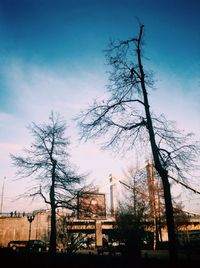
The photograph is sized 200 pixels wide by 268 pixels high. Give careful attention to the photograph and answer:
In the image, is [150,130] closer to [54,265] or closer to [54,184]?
[54,265]

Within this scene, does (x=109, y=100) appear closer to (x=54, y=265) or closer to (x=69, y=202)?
(x=54, y=265)

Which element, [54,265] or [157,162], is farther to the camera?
[157,162]

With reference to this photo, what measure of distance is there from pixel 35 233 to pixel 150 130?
2003 inches

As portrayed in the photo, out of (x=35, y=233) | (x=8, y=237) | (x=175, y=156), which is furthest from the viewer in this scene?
(x=35, y=233)

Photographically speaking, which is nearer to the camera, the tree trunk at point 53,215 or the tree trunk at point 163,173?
the tree trunk at point 163,173

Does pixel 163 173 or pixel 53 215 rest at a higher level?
pixel 163 173

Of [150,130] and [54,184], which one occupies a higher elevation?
[150,130]

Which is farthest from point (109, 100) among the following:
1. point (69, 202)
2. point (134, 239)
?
point (69, 202)

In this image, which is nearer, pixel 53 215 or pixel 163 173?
pixel 163 173

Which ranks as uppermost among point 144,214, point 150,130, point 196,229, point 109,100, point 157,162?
point 109,100

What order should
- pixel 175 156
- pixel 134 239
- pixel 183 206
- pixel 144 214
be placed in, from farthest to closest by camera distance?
pixel 183 206
pixel 144 214
pixel 175 156
pixel 134 239

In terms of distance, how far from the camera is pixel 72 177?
20.6 meters

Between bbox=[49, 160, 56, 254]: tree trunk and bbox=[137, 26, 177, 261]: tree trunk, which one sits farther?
bbox=[49, 160, 56, 254]: tree trunk

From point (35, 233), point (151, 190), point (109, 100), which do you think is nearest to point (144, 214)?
point (151, 190)
